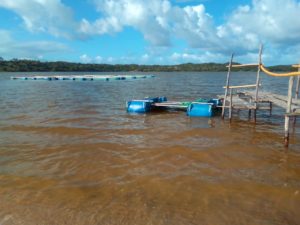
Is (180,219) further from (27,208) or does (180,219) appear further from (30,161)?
(30,161)

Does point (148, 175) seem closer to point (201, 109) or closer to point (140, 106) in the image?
point (201, 109)

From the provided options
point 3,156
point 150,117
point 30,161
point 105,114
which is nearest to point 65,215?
point 30,161

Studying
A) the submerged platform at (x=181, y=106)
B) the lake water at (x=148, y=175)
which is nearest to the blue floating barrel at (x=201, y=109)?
the submerged platform at (x=181, y=106)

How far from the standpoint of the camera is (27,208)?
7.05 meters

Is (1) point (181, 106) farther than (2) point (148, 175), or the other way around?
(1) point (181, 106)

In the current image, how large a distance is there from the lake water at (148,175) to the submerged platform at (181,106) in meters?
2.78

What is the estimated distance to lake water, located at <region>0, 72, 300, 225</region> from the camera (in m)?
6.80

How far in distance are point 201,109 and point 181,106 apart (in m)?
1.97

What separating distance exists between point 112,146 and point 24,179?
4280 millimetres

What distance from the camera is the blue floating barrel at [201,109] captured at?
19.4 m

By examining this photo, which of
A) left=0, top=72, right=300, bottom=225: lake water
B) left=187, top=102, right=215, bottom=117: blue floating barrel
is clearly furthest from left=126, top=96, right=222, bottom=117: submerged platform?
left=0, top=72, right=300, bottom=225: lake water

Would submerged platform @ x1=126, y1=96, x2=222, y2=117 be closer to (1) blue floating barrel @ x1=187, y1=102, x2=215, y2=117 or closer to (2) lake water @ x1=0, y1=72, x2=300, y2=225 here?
(1) blue floating barrel @ x1=187, y1=102, x2=215, y2=117

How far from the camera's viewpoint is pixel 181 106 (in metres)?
21.2

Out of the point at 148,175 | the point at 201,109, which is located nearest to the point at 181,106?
the point at 201,109
